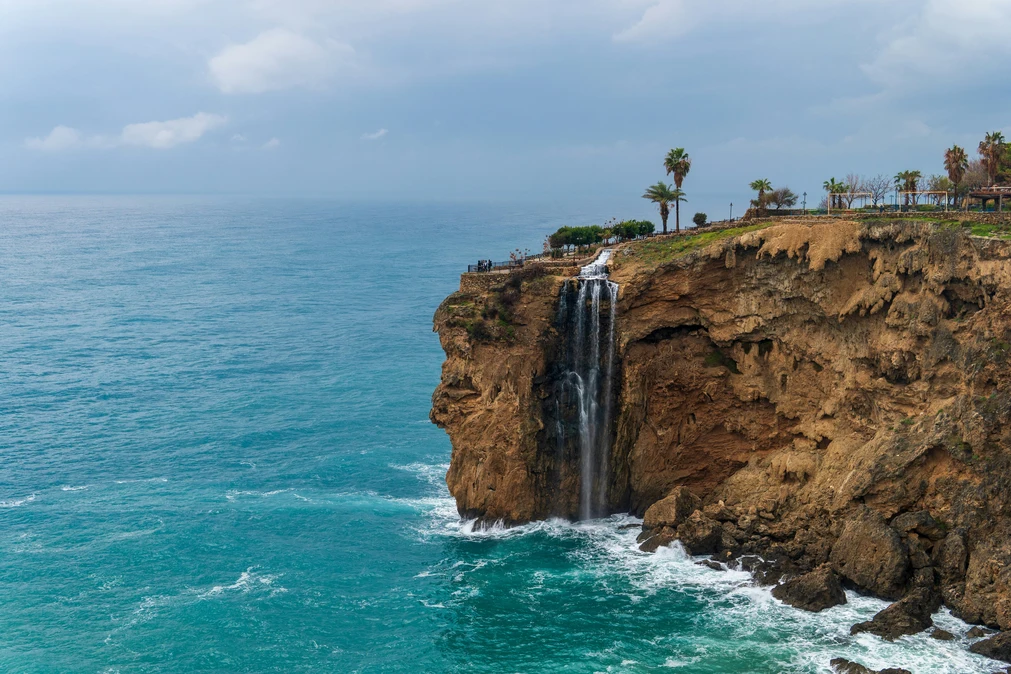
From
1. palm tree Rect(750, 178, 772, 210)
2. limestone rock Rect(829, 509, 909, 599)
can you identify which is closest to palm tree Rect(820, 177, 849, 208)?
palm tree Rect(750, 178, 772, 210)

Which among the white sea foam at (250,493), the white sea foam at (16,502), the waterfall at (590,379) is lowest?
the white sea foam at (250,493)

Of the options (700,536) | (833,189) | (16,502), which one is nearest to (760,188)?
(833,189)

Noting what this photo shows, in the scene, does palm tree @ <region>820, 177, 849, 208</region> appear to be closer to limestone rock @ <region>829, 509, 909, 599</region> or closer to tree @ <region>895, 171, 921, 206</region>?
tree @ <region>895, 171, 921, 206</region>

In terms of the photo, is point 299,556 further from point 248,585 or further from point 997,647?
point 997,647

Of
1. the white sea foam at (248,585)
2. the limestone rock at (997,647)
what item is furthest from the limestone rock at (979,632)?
the white sea foam at (248,585)

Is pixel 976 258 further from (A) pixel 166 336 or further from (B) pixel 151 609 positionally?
(A) pixel 166 336

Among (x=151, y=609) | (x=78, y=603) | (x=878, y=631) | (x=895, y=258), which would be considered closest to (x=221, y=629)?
(x=151, y=609)

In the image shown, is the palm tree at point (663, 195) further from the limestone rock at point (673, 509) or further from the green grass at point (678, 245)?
the limestone rock at point (673, 509)
